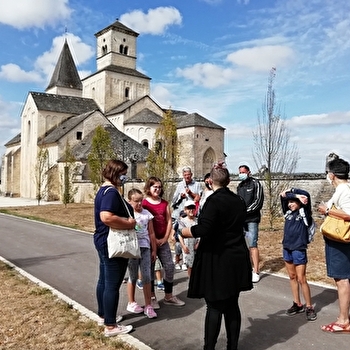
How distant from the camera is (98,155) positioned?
2650 centimetres

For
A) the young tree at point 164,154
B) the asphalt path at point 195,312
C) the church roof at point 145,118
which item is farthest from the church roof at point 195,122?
the asphalt path at point 195,312

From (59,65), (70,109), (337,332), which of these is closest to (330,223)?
(337,332)

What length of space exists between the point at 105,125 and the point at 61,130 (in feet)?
17.5

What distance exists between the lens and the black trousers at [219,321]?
3.54 m

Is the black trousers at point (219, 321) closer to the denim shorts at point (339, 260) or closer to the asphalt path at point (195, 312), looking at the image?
the asphalt path at point (195, 312)

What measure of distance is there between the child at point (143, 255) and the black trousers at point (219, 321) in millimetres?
1562

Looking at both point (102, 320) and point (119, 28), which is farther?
point (119, 28)

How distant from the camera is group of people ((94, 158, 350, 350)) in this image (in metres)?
3.53

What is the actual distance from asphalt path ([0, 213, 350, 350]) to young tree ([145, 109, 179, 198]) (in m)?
10.3

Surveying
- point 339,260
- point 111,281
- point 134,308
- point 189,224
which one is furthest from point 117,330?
point 339,260

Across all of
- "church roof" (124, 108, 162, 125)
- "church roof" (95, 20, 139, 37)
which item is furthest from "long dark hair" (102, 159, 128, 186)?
"church roof" (95, 20, 139, 37)

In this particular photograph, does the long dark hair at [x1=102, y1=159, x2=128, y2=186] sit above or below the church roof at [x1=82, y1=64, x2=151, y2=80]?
below

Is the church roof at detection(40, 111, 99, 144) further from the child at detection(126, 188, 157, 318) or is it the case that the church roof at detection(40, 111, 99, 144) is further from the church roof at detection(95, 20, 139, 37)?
the child at detection(126, 188, 157, 318)

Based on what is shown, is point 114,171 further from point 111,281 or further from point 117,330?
point 117,330
